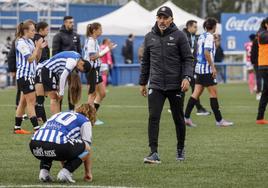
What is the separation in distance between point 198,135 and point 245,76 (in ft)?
97.9

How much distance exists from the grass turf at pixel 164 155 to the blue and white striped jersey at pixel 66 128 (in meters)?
0.54

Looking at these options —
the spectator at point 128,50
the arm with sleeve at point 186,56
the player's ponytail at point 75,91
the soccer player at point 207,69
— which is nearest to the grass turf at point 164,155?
the soccer player at point 207,69

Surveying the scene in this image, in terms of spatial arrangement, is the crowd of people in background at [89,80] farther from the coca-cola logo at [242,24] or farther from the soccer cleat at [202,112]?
the coca-cola logo at [242,24]

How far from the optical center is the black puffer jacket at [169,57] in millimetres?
11523

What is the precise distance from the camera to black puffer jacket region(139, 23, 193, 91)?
11523mm

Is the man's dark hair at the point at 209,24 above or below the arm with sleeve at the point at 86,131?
above

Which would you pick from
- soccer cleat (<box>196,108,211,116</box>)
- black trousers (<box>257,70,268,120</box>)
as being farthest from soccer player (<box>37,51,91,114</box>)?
soccer cleat (<box>196,108,211,116</box>)

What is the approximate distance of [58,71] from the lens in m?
13.9

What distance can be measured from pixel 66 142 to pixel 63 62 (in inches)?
165

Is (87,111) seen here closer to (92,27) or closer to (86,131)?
(86,131)

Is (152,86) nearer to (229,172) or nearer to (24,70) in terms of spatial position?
(229,172)

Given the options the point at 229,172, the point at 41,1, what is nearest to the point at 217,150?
the point at 229,172

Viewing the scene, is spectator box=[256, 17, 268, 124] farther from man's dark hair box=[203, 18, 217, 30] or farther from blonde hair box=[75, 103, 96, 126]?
blonde hair box=[75, 103, 96, 126]

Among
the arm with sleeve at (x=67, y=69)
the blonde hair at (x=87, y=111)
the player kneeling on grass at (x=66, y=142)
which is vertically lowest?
the player kneeling on grass at (x=66, y=142)
